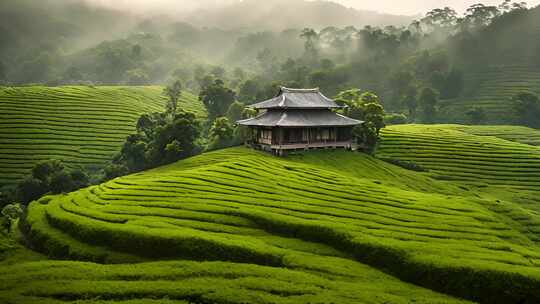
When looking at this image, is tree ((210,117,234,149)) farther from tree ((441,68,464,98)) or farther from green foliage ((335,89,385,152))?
tree ((441,68,464,98))

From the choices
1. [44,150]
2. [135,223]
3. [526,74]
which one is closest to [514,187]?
[135,223]

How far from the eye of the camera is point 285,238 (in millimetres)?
26438

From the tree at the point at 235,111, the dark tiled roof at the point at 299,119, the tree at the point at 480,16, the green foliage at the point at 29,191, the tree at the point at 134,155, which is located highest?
the tree at the point at 480,16

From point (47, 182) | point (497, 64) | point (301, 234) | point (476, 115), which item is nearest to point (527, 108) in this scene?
point (476, 115)

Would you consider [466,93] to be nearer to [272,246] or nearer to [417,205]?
[417,205]

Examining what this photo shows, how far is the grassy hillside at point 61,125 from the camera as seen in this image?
74000 mm

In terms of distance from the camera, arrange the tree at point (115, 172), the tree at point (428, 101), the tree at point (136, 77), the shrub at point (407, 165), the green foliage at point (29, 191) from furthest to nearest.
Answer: the tree at point (136, 77)
the tree at point (428, 101)
the shrub at point (407, 165)
the tree at point (115, 172)
the green foliage at point (29, 191)

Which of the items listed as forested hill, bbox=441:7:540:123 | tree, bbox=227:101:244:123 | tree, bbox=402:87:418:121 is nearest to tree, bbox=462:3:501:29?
forested hill, bbox=441:7:540:123

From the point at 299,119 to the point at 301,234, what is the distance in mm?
28511

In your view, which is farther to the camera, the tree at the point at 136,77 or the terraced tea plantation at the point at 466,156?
the tree at the point at 136,77

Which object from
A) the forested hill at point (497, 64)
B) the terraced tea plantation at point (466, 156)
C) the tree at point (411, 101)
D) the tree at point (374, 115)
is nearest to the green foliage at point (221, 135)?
the tree at point (374, 115)

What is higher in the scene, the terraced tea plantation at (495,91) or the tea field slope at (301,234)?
the terraced tea plantation at (495,91)

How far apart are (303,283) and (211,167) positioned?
24.1 m

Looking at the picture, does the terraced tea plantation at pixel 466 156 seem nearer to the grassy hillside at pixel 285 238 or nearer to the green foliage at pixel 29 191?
the grassy hillside at pixel 285 238
